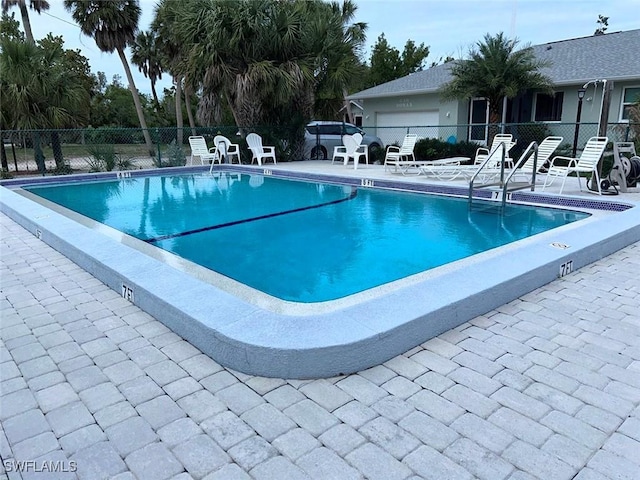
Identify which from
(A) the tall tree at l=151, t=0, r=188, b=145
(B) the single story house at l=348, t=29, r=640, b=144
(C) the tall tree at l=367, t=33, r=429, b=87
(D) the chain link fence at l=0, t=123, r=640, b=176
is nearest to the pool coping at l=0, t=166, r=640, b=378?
(D) the chain link fence at l=0, t=123, r=640, b=176

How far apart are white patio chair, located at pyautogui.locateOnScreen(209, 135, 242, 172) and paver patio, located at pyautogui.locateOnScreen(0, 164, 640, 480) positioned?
11374mm

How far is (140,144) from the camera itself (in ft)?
54.6

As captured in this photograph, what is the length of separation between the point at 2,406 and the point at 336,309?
1747 millimetres

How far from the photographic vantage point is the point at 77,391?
2248 mm

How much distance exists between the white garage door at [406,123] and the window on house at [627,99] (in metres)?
5.63

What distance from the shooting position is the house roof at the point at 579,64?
1309 cm

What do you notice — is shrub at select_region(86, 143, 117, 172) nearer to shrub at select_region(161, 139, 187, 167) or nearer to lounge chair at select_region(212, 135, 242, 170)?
shrub at select_region(161, 139, 187, 167)

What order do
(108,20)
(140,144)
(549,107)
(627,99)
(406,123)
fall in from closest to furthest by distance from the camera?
(627,99) → (549,107) → (108,20) → (140,144) → (406,123)

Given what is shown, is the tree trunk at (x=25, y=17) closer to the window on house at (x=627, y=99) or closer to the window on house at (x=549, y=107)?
the window on house at (x=549, y=107)

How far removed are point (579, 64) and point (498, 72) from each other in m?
3.81

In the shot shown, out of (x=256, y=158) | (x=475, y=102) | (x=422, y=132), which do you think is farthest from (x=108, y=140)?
(x=475, y=102)

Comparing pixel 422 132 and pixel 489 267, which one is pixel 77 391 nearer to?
pixel 489 267

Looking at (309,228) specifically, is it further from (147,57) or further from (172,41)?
(147,57)

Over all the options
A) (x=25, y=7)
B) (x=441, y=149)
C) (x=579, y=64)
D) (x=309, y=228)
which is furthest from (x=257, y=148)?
(x=25, y=7)
